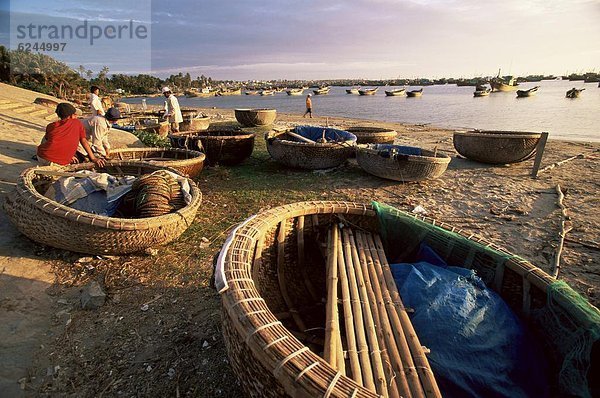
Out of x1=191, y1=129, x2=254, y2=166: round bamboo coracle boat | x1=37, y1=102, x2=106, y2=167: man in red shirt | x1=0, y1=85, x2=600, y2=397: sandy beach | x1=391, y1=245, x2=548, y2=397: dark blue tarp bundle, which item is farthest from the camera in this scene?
x1=191, y1=129, x2=254, y2=166: round bamboo coracle boat

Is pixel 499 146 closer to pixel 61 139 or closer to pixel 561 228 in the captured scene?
pixel 561 228

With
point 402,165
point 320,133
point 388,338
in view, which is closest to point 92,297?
point 388,338

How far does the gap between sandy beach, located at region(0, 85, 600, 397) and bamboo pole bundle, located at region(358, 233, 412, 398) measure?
4.00ft

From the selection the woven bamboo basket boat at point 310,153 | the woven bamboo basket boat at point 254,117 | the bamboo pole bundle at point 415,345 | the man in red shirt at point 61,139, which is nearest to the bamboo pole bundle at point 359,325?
the bamboo pole bundle at point 415,345

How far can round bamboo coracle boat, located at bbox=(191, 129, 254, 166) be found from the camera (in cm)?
778

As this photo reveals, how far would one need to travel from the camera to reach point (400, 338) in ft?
6.83

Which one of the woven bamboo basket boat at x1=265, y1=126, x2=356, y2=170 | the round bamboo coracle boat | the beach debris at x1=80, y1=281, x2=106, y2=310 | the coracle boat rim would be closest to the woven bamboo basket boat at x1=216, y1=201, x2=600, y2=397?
the coracle boat rim

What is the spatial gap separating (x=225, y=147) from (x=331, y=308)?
649 centimetres

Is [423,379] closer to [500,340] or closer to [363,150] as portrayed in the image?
[500,340]

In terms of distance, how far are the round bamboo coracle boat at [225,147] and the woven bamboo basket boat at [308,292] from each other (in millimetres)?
5114

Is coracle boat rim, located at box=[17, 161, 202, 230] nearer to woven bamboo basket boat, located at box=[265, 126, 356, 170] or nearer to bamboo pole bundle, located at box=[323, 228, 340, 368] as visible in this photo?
bamboo pole bundle, located at box=[323, 228, 340, 368]

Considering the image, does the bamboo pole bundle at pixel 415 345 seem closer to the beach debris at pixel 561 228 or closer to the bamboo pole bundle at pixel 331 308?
the bamboo pole bundle at pixel 331 308

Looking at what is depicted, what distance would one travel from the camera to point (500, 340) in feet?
7.11

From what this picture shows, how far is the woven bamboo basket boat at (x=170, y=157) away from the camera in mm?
6117
